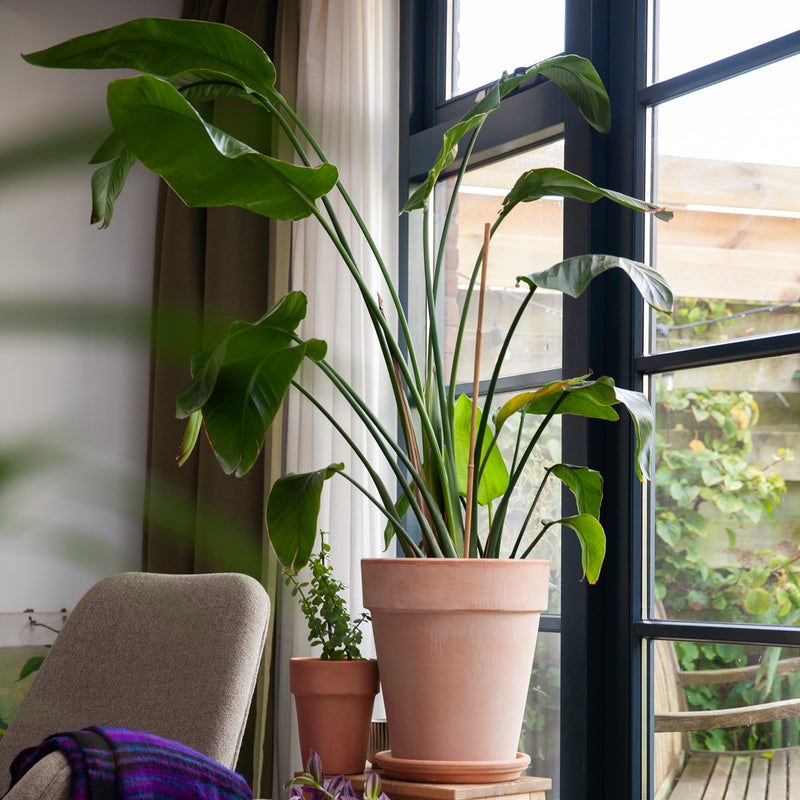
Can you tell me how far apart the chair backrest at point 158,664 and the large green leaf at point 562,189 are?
0.77 metres

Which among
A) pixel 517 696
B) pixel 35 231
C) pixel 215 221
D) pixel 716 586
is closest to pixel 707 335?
pixel 716 586

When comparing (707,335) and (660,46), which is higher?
(660,46)

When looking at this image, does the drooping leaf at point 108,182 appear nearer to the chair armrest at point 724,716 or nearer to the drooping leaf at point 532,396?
the drooping leaf at point 532,396

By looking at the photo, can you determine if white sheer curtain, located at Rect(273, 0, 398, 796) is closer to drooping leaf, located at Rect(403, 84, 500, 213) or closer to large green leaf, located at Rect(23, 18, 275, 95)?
drooping leaf, located at Rect(403, 84, 500, 213)

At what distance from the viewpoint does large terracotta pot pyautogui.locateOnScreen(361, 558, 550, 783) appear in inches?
59.6

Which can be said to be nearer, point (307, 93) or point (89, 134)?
point (89, 134)

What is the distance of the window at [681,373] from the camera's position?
168 cm

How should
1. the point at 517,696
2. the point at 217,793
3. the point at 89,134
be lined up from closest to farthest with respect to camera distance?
1. the point at 89,134
2. the point at 217,793
3. the point at 517,696

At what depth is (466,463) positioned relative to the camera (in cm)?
178

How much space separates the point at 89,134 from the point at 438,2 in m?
2.53

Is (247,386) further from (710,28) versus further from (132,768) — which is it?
(710,28)

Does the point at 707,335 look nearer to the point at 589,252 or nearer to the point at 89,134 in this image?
the point at 589,252

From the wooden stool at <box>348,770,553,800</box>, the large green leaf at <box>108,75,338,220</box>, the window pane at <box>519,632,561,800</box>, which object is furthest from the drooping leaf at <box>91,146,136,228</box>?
the window pane at <box>519,632,561,800</box>

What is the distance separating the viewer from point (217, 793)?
43.1 inches
